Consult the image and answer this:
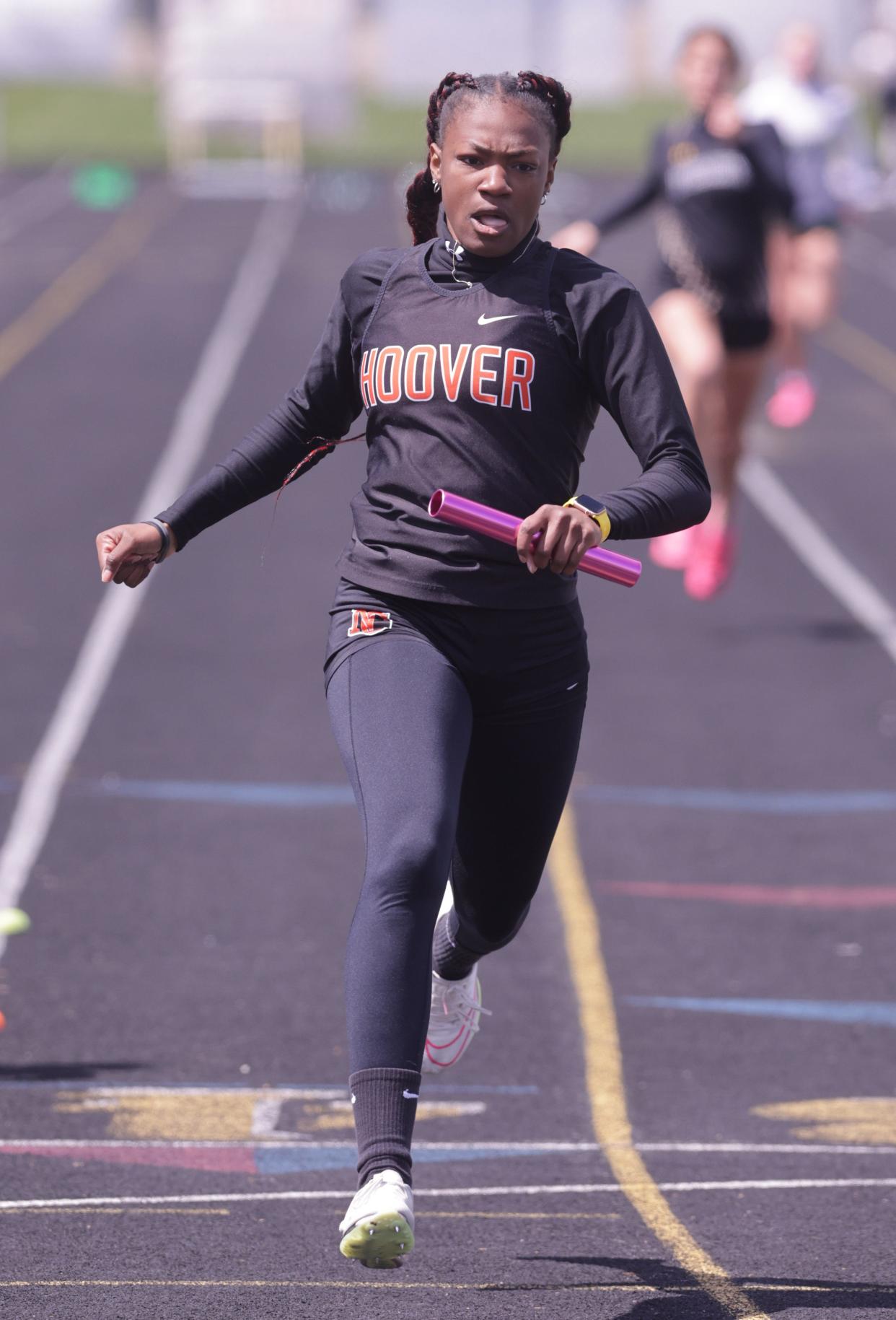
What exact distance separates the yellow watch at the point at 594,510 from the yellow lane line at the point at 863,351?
16344 millimetres

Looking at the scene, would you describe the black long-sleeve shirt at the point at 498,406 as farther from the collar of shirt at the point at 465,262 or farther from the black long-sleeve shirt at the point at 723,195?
the black long-sleeve shirt at the point at 723,195

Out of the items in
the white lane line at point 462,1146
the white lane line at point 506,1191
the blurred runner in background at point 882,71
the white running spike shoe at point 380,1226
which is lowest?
the blurred runner in background at point 882,71

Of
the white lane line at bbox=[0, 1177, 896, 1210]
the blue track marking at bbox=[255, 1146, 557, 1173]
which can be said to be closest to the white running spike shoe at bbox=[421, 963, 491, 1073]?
the white lane line at bbox=[0, 1177, 896, 1210]

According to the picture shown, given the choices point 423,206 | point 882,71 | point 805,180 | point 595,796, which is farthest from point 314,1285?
point 882,71

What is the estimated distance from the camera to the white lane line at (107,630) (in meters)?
8.37

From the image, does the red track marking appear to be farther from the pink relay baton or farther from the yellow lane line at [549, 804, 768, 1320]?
the pink relay baton

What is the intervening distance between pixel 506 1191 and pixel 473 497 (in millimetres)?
1696

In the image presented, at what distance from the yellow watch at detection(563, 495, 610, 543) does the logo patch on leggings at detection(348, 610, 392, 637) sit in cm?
48

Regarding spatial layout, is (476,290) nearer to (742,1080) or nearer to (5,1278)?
(5,1278)

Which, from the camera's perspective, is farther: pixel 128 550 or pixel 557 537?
pixel 128 550

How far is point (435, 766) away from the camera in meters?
3.81

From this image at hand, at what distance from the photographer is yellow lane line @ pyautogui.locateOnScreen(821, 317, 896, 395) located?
20375 millimetres

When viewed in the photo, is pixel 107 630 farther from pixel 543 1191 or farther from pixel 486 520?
pixel 486 520

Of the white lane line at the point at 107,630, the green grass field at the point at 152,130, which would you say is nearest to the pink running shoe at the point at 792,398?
the white lane line at the point at 107,630
